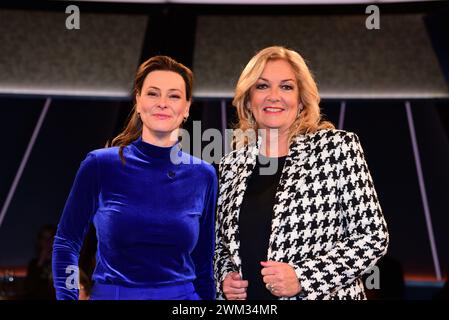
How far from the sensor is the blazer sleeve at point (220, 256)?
1833 millimetres

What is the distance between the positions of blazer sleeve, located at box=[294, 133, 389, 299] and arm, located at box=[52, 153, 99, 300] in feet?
1.79

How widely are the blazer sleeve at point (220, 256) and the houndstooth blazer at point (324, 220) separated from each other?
1 centimetres

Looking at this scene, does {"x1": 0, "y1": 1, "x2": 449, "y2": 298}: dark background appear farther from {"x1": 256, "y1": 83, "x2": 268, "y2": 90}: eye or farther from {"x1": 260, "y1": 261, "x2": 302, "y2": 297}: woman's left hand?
{"x1": 260, "y1": 261, "x2": 302, "y2": 297}: woman's left hand

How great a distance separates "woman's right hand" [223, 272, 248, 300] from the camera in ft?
5.59

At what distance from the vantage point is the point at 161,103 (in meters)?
1.77

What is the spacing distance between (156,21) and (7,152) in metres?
1.40

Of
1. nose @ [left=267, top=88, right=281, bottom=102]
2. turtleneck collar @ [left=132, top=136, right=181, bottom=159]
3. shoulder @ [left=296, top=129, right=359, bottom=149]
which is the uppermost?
nose @ [left=267, top=88, right=281, bottom=102]

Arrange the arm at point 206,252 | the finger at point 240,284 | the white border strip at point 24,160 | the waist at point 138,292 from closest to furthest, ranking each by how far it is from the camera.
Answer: the waist at point 138,292
the finger at point 240,284
the arm at point 206,252
the white border strip at point 24,160

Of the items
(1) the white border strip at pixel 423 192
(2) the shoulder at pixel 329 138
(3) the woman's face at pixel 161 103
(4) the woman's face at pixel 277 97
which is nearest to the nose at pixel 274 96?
(4) the woman's face at pixel 277 97

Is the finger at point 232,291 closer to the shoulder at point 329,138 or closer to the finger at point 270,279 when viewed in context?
the finger at point 270,279

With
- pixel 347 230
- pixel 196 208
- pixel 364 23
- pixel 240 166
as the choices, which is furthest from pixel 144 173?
pixel 364 23

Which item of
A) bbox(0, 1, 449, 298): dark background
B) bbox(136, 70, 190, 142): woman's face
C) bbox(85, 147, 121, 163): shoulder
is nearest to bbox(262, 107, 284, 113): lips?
bbox(136, 70, 190, 142): woman's face

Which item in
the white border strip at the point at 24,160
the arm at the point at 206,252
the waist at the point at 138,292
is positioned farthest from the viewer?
the white border strip at the point at 24,160

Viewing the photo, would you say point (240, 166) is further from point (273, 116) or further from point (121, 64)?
point (121, 64)
